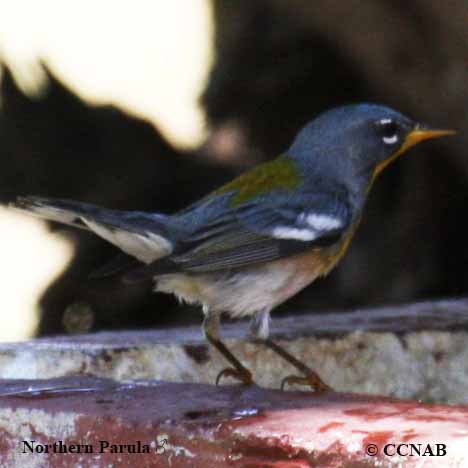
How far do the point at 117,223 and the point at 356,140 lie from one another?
0.92 m

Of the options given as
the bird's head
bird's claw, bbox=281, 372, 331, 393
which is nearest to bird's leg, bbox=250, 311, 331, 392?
bird's claw, bbox=281, 372, 331, 393

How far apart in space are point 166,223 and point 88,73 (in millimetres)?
1167

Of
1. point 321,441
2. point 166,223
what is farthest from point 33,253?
point 321,441

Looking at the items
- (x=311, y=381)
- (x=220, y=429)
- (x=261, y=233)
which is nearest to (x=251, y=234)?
(x=261, y=233)

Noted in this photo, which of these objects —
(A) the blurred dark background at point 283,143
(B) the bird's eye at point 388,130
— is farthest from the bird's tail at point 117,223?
(A) the blurred dark background at point 283,143

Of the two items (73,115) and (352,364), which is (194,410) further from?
(73,115)

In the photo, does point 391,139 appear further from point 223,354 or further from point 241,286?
point 223,354

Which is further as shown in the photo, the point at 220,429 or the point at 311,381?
the point at 311,381

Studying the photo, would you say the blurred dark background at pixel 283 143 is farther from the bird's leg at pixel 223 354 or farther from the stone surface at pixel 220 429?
the stone surface at pixel 220 429

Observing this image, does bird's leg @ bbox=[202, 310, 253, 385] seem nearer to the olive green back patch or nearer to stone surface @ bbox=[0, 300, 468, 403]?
stone surface @ bbox=[0, 300, 468, 403]

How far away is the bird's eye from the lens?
3.33 m

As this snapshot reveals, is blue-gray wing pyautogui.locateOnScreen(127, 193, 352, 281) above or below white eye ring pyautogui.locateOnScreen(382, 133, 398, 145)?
below

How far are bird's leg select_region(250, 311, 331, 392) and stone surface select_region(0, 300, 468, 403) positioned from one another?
0.11ft

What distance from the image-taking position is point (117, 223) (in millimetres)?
2764
